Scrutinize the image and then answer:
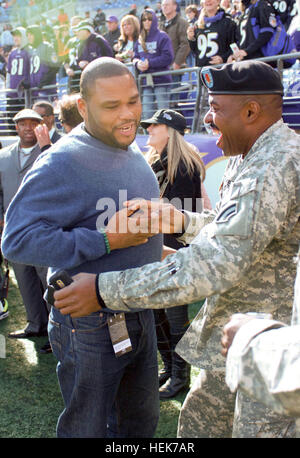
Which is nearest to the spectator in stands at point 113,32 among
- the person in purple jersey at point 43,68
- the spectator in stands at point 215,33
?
the person in purple jersey at point 43,68

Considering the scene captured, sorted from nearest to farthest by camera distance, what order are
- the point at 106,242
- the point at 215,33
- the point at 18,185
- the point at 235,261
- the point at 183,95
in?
1. the point at 235,261
2. the point at 106,242
3. the point at 18,185
4. the point at 215,33
5. the point at 183,95

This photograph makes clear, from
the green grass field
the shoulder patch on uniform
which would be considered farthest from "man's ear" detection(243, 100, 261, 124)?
the green grass field

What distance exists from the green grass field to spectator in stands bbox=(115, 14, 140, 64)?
547 cm

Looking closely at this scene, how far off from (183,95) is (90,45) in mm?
1745

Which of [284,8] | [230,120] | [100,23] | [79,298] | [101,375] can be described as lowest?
[101,375]

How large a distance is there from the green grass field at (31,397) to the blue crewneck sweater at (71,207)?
5.32ft

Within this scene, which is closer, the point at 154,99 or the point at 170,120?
the point at 170,120

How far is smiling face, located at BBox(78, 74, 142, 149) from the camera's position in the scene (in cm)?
189

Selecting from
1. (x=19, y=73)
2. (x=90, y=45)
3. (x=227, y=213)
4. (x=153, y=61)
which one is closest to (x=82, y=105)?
(x=227, y=213)

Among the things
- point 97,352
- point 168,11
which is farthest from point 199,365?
point 168,11

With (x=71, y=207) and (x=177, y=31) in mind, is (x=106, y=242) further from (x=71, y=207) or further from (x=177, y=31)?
(x=177, y=31)

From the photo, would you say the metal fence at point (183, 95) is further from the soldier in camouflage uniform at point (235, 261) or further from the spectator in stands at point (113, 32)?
the soldier in camouflage uniform at point (235, 261)

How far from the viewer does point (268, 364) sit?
1.12 metres

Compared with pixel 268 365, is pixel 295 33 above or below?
above
